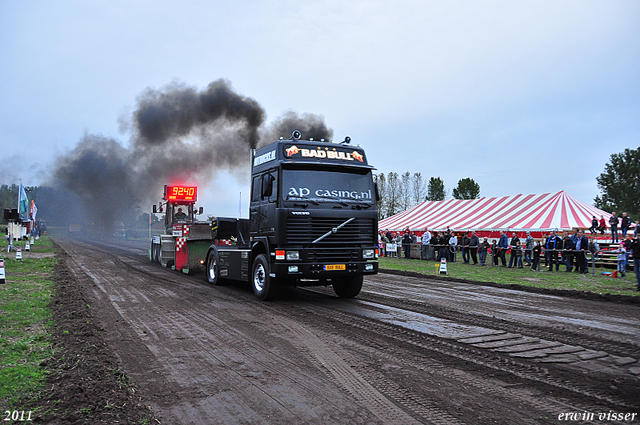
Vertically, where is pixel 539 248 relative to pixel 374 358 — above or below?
above

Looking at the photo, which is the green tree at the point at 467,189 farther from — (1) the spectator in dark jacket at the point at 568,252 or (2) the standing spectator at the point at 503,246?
(1) the spectator in dark jacket at the point at 568,252

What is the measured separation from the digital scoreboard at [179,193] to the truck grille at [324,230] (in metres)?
11.8

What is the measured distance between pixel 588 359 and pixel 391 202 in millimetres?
54024

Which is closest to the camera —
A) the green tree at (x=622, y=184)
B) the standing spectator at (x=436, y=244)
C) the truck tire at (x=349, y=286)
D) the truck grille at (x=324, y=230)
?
the truck grille at (x=324, y=230)

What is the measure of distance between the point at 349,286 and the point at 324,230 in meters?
2.01

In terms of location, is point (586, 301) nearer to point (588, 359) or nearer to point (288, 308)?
point (588, 359)

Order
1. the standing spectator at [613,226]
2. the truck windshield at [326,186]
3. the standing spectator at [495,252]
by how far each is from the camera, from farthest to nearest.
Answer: the standing spectator at [613,226] → the standing spectator at [495,252] → the truck windshield at [326,186]

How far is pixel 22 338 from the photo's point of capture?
6.09 m

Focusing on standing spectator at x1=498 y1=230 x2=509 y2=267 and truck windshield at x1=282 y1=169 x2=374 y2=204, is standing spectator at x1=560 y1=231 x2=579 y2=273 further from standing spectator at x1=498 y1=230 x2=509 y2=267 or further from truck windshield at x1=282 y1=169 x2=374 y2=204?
truck windshield at x1=282 y1=169 x2=374 y2=204

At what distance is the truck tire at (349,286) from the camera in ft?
35.1

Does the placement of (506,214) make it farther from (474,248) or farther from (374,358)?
(374,358)

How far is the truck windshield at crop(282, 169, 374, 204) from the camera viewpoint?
31.4 ft

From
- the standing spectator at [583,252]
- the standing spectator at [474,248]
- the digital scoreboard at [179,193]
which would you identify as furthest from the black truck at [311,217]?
the standing spectator at [474,248]

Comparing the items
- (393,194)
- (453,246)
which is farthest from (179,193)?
(393,194)
